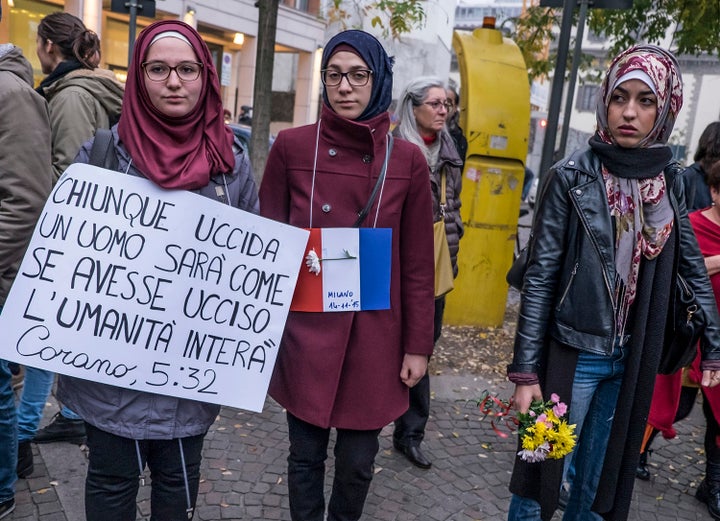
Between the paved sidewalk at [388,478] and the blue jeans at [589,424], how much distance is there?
0.72 meters

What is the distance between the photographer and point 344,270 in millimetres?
2453

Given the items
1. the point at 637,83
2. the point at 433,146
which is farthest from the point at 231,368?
the point at 433,146

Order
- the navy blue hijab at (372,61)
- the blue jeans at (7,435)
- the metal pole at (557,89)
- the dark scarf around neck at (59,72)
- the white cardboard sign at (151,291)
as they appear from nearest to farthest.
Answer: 1. the white cardboard sign at (151,291)
2. the navy blue hijab at (372,61)
3. the blue jeans at (7,435)
4. the dark scarf around neck at (59,72)
5. the metal pole at (557,89)

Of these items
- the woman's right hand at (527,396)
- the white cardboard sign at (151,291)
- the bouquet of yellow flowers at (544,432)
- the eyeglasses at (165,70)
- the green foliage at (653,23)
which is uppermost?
the green foliage at (653,23)

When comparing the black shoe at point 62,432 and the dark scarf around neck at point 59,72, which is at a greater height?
the dark scarf around neck at point 59,72

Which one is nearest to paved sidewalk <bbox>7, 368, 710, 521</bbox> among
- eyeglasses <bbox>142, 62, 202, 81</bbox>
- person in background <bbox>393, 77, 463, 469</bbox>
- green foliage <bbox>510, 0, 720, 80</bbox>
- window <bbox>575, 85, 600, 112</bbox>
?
person in background <bbox>393, 77, 463, 469</bbox>

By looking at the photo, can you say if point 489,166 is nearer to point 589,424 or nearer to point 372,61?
point 589,424

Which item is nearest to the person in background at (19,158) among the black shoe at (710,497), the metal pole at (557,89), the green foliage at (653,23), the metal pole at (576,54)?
the black shoe at (710,497)

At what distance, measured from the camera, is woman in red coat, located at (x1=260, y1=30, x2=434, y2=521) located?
2461 millimetres

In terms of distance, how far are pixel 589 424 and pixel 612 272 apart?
696mm

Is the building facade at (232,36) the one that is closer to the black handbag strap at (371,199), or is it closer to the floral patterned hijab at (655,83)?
the black handbag strap at (371,199)

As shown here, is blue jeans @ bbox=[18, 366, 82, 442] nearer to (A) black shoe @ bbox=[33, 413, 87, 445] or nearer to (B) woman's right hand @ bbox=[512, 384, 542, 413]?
(A) black shoe @ bbox=[33, 413, 87, 445]

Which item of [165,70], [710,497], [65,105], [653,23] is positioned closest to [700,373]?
[710,497]

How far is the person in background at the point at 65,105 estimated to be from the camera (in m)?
3.29
